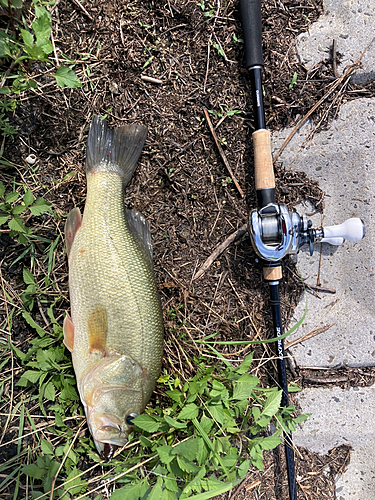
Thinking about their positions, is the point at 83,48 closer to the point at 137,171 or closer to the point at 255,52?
the point at 137,171

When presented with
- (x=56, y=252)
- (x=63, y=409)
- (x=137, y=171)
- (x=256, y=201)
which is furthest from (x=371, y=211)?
(x=63, y=409)

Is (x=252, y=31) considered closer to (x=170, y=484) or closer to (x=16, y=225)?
(x=16, y=225)

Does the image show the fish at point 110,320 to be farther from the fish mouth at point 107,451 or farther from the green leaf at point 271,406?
the green leaf at point 271,406

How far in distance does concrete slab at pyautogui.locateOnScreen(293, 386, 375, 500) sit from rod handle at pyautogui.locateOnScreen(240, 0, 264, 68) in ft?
7.75

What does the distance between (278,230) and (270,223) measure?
7 centimetres

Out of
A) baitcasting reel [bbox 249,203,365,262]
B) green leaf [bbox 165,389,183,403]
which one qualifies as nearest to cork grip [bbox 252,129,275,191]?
baitcasting reel [bbox 249,203,365,262]

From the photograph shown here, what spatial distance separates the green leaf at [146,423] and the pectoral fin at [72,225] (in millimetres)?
1075

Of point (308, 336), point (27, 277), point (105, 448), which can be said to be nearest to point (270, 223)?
point (308, 336)

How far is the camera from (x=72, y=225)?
7.12 feet

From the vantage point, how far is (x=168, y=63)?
2.40m

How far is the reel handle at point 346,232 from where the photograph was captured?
215cm

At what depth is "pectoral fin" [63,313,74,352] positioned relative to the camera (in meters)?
2.12

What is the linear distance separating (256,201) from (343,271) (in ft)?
2.73

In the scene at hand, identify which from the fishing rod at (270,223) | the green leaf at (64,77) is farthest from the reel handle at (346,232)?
the green leaf at (64,77)
